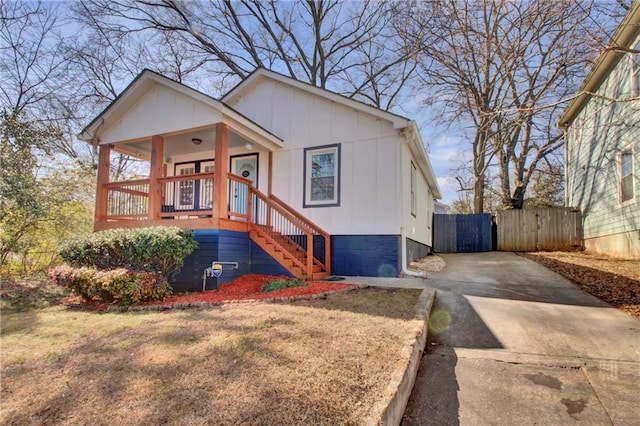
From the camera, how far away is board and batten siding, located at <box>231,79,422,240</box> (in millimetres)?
8383

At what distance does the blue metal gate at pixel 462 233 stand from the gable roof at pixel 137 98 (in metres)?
10.5

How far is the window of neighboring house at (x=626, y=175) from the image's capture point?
9977 mm

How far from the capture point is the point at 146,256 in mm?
6066

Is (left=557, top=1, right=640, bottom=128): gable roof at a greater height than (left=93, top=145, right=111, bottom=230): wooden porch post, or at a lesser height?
greater

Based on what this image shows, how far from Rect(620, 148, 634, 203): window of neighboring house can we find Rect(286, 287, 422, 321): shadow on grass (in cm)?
815

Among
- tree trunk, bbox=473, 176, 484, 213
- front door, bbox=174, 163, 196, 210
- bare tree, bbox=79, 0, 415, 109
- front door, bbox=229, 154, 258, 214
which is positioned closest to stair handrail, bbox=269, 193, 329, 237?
front door, bbox=229, 154, 258, 214

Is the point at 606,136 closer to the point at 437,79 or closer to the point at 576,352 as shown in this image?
the point at 437,79

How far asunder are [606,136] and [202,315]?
13335mm

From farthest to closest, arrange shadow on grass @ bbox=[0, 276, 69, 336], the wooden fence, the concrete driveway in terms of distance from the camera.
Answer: the wooden fence
shadow on grass @ bbox=[0, 276, 69, 336]
the concrete driveway

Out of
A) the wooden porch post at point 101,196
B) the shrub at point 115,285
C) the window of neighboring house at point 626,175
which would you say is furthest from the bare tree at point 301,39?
the shrub at point 115,285

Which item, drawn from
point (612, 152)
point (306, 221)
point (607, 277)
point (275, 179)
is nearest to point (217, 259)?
point (306, 221)

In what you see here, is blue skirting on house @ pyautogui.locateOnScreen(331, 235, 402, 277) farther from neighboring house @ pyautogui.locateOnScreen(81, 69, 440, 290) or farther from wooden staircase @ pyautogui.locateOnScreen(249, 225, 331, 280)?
wooden staircase @ pyautogui.locateOnScreen(249, 225, 331, 280)

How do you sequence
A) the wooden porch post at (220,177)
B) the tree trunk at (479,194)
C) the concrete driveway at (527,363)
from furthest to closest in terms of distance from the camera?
1. the tree trunk at (479,194)
2. the wooden porch post at (220,177)
3. the concrete driveway at (527,363)

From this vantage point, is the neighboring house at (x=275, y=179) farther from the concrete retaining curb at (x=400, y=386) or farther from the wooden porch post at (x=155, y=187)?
the concrete retaining curb at (x=400, y=386)
